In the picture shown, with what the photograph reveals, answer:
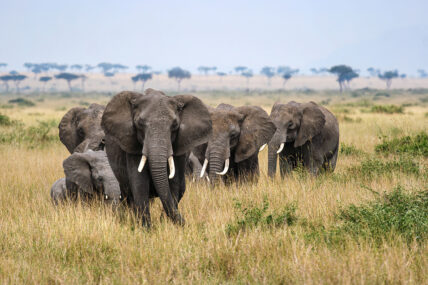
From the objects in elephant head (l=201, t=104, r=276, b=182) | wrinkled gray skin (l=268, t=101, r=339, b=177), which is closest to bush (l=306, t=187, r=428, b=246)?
elephant head (l=201, t=104, r=276, b=182)

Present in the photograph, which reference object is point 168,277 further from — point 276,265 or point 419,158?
point 419,158

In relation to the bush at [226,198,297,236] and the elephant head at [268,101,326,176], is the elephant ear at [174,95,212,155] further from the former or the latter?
the elephant head at [268,101,326,176]

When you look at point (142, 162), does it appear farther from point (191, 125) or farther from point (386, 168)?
point (386, 168)

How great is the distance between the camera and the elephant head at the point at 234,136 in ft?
28.1

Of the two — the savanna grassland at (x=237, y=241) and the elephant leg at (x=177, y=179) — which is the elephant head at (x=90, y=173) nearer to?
the savanna grassland at (x=237, y=241)

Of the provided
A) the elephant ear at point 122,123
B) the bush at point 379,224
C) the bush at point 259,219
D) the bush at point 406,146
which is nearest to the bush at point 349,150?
the bush at point 406,146

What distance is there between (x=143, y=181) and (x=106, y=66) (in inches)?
7668

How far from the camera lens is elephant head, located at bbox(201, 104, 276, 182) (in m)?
8.56

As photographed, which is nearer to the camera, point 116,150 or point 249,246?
point 249,246

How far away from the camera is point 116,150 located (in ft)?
22.1

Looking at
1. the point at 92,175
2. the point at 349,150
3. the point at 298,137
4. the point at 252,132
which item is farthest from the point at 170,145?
the point at 349,150

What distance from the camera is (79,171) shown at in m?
7.72

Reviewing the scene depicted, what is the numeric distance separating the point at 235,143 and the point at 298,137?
1883 mm

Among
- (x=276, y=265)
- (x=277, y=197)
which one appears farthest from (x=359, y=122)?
(x=276, y=265)
